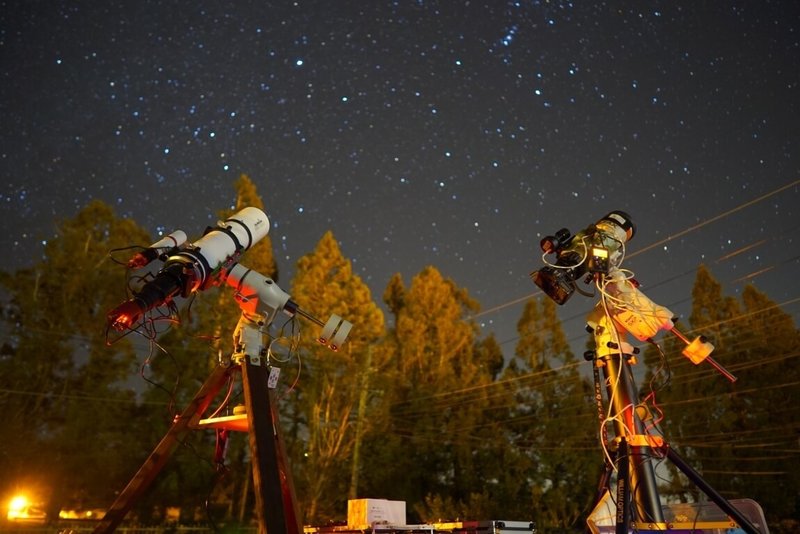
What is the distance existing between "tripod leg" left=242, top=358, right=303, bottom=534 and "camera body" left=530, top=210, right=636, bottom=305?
2.14 meters

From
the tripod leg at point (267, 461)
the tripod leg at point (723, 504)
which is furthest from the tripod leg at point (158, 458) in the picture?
the tripod leg at point (723, 504)

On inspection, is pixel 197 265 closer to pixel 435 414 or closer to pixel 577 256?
pixel 577 256

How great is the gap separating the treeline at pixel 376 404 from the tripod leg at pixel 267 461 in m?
11.7

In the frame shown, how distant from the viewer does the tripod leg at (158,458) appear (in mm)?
4125

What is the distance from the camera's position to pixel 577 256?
428 cm

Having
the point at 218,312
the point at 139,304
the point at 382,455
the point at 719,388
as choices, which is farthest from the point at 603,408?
the point at 719,388

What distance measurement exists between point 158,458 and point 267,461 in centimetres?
101

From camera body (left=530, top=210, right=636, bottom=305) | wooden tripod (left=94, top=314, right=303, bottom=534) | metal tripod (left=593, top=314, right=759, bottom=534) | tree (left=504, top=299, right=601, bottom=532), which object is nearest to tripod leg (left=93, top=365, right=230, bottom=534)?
wooden tripod (left=94, top=314, right=303, bottom=534)

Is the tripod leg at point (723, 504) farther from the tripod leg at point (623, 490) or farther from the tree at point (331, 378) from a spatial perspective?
the tree at point (331, 378)

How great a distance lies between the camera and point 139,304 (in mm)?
3895

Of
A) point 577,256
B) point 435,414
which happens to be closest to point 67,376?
point 435,414

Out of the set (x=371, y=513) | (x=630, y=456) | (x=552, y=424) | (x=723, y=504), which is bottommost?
(x=723, y=504)

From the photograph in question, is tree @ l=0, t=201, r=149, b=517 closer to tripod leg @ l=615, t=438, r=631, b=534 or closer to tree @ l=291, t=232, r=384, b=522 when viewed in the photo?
tree @ l=291, t=232, r=384, b=522

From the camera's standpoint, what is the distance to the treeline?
18172 millimetres
